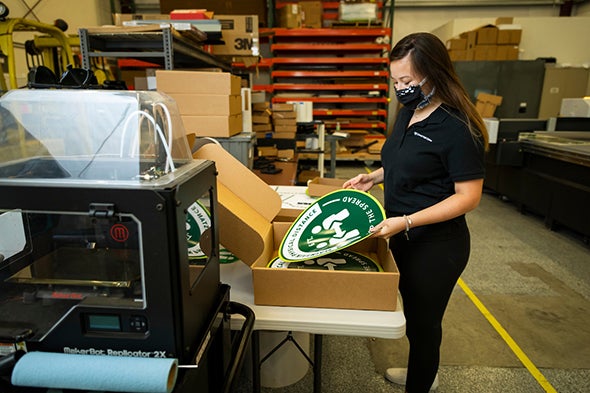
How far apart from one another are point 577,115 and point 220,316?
15.5 ft

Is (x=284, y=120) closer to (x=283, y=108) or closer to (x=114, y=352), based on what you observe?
(x=283, y=108)

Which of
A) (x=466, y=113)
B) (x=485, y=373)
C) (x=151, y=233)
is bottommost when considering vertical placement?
(x=485, y=373)

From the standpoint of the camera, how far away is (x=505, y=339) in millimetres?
2096

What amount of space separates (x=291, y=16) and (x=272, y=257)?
599 centimetres

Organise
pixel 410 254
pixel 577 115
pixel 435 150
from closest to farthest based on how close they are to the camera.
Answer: pixel 435 150 < pixel 410 254 < pixel 577 115

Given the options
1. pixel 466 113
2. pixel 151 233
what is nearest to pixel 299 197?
pixel 466 113

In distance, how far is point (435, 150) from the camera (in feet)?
3.78

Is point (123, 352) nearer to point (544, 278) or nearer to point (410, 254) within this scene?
point (410, 254)

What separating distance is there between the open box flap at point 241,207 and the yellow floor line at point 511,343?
1.51m

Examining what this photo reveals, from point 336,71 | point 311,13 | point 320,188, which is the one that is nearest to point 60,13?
point 311,13

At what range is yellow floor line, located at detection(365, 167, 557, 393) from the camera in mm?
1783

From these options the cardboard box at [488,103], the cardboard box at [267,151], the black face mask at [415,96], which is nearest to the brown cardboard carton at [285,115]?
the cardboard box at [267,151]

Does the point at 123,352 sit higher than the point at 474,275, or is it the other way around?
the point at 123,352

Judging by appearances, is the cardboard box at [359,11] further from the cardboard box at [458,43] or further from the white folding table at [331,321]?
the white folding table at [331,321]
